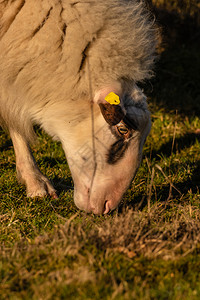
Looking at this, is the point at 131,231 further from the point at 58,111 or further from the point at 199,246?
the point at 58,111

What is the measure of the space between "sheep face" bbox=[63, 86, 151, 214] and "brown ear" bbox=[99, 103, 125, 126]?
0.01m

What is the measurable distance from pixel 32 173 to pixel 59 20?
5.03 feet

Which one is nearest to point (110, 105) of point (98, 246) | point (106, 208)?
point (106, 208)

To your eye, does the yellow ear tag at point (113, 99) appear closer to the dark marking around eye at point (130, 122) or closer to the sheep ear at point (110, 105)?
the sheep ear at point (110, 105)

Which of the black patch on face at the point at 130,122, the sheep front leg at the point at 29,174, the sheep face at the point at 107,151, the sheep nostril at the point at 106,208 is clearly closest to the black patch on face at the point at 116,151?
the sheep face at the point at 107,151

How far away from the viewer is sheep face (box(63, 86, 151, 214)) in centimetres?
328

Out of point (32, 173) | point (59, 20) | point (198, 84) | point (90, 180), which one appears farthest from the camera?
point (198, 84)

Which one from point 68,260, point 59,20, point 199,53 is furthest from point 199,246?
point 199,53

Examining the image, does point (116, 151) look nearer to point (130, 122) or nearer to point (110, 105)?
point (130, 122)

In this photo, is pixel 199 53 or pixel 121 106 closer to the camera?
pixel 121 106

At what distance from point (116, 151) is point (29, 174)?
112cm

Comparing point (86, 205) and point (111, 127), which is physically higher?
point (111, 127)

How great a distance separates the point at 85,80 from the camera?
318 cm

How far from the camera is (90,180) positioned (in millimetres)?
3375
